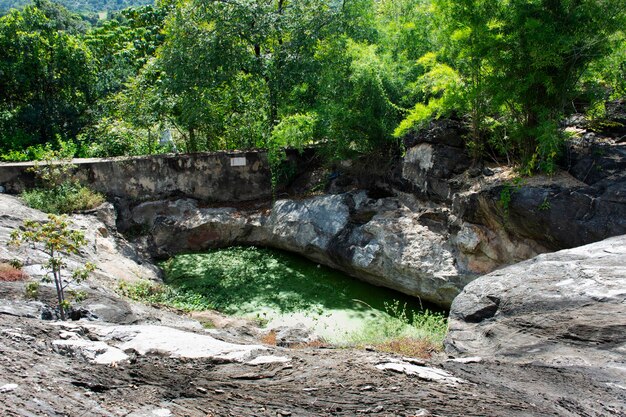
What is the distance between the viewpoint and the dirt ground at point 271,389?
10.2 feet

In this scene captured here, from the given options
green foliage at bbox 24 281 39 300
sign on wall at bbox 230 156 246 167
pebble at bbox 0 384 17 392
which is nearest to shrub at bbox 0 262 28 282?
green foliage at bbox 24 281 39 300

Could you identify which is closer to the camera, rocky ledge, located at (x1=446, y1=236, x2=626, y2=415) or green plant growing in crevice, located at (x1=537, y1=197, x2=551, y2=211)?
rocky ledge, located at (x1=446, y1=236, x2=626, y2=415)

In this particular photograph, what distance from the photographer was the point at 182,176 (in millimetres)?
11641

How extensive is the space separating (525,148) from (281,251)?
5142 millimetres

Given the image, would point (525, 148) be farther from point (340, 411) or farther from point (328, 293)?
point (340, 411)

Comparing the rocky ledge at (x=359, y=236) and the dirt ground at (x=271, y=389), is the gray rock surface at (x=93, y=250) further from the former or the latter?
the dirt ground at (x=271, y=389)

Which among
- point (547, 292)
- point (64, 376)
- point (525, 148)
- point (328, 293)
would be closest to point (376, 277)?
point (328, 293)

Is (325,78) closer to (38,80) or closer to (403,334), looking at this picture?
(403,334)

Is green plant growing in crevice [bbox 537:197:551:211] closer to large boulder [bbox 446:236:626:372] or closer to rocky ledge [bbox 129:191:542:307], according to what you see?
rocky ledge [bbox 129:191:542:307]

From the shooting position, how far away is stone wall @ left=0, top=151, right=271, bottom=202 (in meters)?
11.2

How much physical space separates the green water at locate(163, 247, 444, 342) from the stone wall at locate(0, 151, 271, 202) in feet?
4.99

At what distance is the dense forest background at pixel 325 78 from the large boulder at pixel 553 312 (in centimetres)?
252

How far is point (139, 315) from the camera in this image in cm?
609

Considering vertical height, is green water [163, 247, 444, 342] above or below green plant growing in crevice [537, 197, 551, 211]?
below
